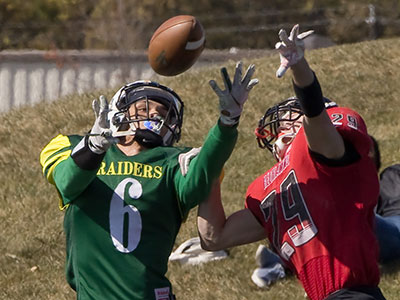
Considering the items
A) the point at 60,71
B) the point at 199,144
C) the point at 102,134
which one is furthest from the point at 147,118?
the point at 60,71

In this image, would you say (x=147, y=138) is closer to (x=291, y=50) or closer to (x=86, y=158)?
(x=86, y=158)

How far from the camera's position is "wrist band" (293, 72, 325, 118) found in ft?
12.6

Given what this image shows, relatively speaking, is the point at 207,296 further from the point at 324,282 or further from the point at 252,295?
the point at 324,282

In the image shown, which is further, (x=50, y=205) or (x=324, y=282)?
(x=50, y=205)

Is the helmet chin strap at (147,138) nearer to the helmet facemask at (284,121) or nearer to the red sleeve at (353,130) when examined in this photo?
the helmet facemask at (284,121)

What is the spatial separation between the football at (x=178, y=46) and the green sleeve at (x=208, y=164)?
0.63 m

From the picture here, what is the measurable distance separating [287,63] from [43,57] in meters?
16.2

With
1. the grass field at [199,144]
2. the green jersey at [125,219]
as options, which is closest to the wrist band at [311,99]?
the green jersey at [125,219]

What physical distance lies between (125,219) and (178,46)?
0.91 m

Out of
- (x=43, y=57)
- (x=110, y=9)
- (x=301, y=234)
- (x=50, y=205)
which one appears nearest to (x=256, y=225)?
(x=301, y=234)

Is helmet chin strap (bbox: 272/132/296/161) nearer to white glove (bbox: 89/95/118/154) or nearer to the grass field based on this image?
white glove (bbox: 89/95/118/154)

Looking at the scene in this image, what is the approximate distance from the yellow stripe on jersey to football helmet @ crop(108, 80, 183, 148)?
0.26m

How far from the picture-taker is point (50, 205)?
8172 mm

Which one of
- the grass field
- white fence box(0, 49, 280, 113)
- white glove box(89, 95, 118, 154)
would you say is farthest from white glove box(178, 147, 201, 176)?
white fence box(0, 49, 280, 113)
